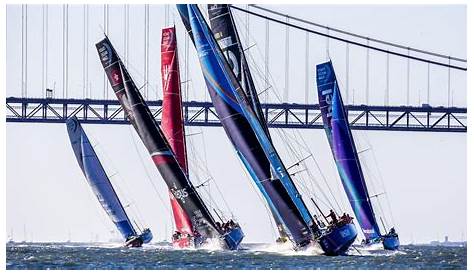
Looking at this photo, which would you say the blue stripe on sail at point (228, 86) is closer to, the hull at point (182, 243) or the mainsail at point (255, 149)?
the mainsail at point (255, 149)

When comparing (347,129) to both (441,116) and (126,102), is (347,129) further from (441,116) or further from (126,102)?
(441,116)

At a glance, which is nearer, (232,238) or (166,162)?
(232,238)

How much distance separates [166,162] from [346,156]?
6.10 m

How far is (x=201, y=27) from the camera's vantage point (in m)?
49.2

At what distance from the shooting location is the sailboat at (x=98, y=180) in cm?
6059

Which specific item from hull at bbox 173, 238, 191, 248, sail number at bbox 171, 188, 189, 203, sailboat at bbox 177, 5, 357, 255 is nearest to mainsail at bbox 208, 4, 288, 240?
sail number at bbox 171, 188, 189, 203

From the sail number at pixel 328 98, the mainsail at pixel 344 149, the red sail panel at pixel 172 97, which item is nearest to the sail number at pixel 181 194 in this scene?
the red sail panel at pixel 172 97

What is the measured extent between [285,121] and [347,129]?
21011 millimetres

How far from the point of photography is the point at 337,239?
153 ft

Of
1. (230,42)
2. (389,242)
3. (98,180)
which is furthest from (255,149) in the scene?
(98,180)

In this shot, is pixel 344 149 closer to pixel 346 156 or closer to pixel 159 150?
pixel 346 156

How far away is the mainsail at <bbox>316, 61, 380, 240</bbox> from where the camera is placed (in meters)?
55.8
